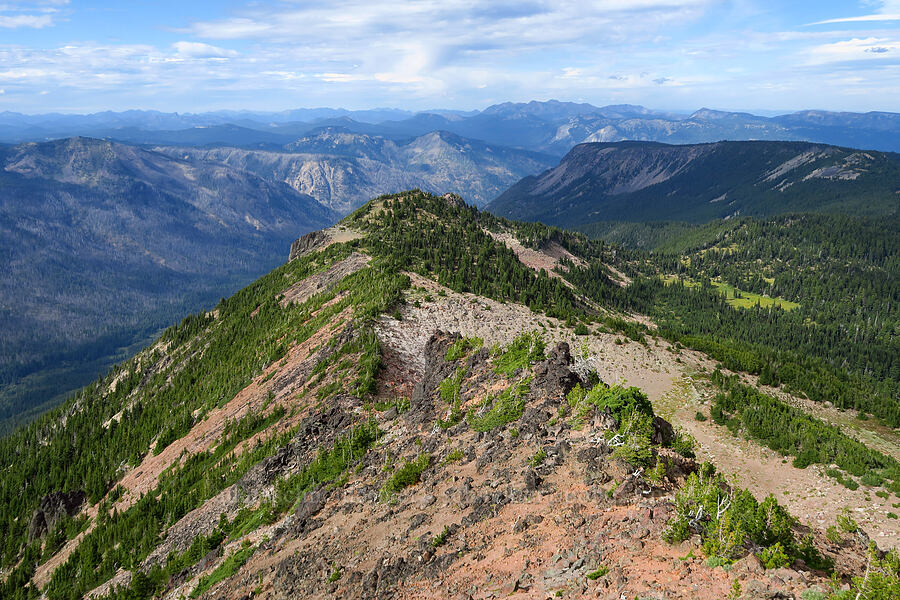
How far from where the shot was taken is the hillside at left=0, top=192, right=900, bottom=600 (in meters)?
18.7

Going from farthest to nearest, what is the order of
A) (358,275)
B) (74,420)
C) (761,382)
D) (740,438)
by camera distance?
1. (74,420)
2. (358,275)
3. (761,382)
4. (740,438)

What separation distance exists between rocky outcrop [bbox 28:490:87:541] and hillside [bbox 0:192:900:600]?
0.49 meters

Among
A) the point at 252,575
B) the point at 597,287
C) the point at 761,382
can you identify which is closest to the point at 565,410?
the point at 252,575

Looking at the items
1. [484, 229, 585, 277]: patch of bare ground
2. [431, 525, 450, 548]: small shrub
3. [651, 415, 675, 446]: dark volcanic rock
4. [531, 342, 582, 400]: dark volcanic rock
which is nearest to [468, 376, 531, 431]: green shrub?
[531, 342, 582, 400]: dark volcanic rock

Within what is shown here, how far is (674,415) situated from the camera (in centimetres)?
5291

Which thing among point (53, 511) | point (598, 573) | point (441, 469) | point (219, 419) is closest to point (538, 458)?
point (441, 469)

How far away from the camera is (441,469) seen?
3095 cm

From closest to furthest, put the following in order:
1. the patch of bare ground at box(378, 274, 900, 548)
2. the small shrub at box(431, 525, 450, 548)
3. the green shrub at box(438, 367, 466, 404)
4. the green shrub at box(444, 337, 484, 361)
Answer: the small shrub at box(431, 525, 450, 548)
the patch of bare ground at box(378, 274, 900, 548)
the green shrub at box(438, 367, 466, 404)
the green shrub at box(444, 337, 484, 361)

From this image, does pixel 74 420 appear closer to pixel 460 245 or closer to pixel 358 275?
pixel 358 275

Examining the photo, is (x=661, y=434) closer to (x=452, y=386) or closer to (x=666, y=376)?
(x=452, y=386)

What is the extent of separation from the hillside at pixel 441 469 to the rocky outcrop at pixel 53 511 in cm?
49

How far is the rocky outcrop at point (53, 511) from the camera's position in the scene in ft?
231

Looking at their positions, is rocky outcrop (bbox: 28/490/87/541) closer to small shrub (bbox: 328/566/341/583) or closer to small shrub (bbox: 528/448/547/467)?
small shrub (bbox: 328/566/341/583)

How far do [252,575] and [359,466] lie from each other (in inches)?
397
